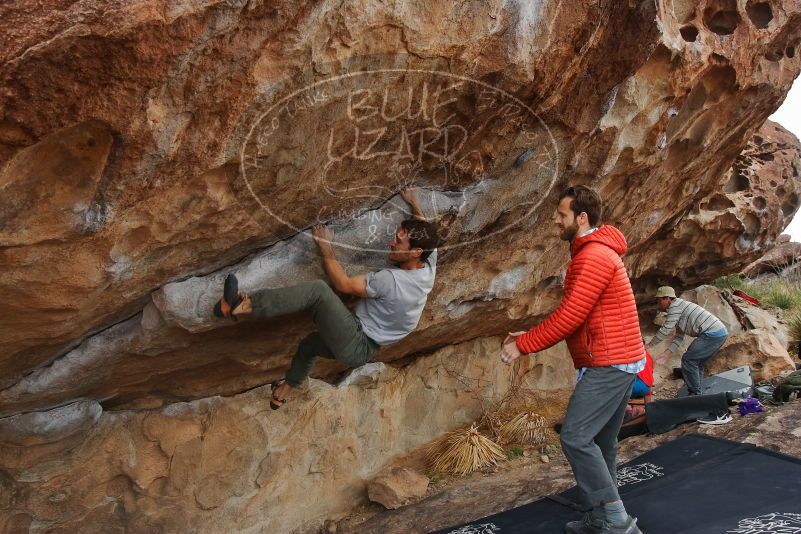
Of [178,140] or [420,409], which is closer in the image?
[178,140]

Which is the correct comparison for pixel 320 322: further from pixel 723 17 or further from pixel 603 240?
pixel 723 17

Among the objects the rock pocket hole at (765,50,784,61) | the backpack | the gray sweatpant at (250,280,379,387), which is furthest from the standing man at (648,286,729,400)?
the gray sweatpant at (250,280,379,387)

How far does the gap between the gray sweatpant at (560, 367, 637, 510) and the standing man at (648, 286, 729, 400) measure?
3.61m

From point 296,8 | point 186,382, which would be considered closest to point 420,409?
point 186,382

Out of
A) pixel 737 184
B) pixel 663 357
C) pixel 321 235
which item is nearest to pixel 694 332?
pixel 663 357

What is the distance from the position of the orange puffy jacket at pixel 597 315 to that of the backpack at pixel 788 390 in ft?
12.0

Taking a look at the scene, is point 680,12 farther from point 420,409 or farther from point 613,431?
point 420,409

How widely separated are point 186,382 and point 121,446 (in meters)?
0.54

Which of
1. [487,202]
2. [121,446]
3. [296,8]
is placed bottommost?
[121,446]

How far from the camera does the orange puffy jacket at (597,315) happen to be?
3164mm

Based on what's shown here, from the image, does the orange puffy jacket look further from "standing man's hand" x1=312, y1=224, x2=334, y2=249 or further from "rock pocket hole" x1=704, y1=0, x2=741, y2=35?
"rock pocket hole" x1=704, y1=0, x2=741, y2=35

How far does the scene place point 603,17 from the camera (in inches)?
137

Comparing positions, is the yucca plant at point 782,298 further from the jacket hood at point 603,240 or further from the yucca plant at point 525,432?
the jacket hood at point 603,240

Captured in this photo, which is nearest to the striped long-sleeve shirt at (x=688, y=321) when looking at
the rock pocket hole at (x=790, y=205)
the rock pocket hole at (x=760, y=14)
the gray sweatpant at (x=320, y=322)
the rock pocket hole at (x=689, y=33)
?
the rock pocket hole at (x=760, y=14)
